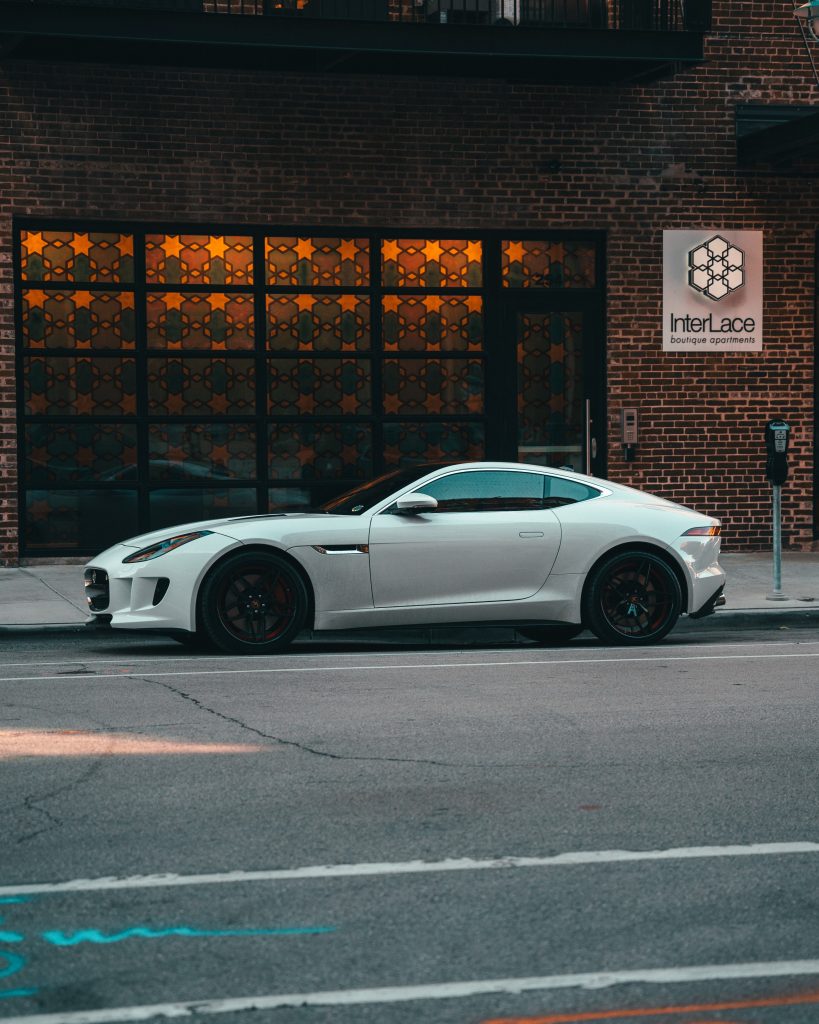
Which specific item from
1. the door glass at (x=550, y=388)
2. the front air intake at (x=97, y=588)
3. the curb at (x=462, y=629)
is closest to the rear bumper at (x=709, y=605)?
the curb at (x=462, y=629)

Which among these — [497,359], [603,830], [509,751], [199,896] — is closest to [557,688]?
[509,751]

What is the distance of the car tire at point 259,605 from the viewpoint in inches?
410

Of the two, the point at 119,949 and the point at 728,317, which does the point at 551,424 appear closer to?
the point at 728,317

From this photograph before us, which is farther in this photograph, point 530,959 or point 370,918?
point 370,918

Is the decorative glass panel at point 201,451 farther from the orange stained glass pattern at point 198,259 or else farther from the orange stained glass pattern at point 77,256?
the orange stained glass pattern at point 77,256

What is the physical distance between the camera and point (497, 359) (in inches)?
659

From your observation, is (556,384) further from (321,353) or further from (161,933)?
(161,933)

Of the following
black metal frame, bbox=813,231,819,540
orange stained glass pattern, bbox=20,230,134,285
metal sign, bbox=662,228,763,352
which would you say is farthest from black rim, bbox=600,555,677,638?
orange stained glass pattern, bbox=20,230,134,285

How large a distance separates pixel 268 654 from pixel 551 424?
722cm

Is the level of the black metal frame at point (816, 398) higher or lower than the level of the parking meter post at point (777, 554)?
higher

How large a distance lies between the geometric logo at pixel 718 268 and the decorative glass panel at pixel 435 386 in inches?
104

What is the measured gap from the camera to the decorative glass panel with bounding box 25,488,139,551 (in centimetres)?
1584

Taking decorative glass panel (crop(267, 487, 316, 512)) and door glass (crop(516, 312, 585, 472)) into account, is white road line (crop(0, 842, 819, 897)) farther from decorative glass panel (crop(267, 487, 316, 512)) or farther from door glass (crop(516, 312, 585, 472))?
door glass (crop(516, 312, 585, 472))

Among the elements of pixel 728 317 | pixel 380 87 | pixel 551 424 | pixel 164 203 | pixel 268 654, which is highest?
pixel 380 87
